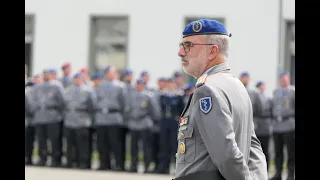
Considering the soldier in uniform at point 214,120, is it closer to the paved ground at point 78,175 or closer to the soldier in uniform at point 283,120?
the paved ground at point 78,175

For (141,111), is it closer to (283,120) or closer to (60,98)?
(60,98)

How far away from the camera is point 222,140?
3078 millimetres

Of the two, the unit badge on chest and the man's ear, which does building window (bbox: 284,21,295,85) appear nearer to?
the man's ear

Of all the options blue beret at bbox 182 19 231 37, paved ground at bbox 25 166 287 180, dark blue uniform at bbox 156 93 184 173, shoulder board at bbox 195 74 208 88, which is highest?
blue beret at bbox 182 19 231 37

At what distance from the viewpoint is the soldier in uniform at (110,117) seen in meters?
12.7

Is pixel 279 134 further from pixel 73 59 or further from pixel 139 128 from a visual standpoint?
pixel 73 59

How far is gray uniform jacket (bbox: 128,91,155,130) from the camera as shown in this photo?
41.5 feet

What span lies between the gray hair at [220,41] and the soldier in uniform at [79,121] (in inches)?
383

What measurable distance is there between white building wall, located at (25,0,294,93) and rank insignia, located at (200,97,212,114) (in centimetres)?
1224

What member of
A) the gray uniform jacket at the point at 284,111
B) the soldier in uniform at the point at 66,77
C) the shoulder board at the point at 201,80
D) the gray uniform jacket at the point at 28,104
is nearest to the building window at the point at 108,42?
the soldier in uniform at the point at 66,77

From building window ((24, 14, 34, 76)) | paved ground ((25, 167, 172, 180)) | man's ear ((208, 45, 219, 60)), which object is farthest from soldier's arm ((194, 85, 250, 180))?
building window ((24, 14, 34, 76))

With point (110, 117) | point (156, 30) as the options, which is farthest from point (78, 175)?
point (156, 30)

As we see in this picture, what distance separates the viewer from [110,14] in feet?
53.9
